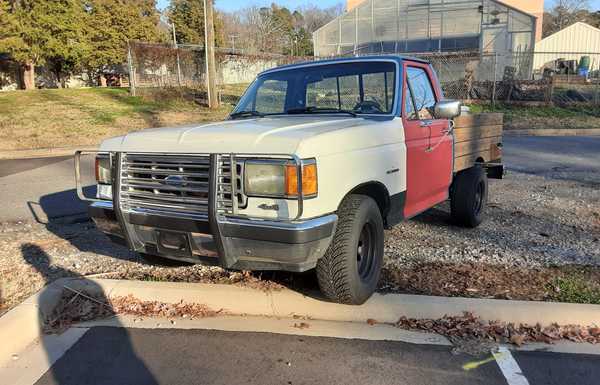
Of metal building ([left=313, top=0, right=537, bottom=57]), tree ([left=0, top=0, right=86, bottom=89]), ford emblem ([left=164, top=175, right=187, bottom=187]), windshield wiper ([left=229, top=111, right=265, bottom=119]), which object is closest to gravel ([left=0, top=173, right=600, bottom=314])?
ford emblem ([left=164, top=175, right=187, bottom=187])

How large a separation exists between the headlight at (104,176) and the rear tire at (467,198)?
3.76m

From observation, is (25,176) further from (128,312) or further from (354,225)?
(354,225)

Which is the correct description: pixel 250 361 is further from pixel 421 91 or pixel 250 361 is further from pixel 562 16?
pixel 562 16

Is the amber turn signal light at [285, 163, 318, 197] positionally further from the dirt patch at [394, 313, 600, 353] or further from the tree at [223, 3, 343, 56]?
the tree at [223, 3, 343, 56]

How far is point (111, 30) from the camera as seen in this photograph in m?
33.6

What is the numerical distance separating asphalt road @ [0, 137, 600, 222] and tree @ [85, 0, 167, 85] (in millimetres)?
22143

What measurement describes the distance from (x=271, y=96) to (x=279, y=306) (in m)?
2.17

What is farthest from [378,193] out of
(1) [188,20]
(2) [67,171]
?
(1) [188,20]

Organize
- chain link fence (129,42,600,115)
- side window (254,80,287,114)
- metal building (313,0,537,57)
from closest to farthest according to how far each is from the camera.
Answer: side window (254,80,287,114), chain link fence (129,42,600,115), metal building (313,0,537,57)

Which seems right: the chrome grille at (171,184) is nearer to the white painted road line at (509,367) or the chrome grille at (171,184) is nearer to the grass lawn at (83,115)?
the white painted road line at (509,367)

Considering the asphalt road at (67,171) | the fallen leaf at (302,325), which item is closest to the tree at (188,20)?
the asphalt road at (67,171)

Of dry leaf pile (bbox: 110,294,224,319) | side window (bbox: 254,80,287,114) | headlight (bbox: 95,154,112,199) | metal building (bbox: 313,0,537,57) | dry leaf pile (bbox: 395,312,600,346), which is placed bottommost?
dry leaf pile (bbox: 395,312,600,346)

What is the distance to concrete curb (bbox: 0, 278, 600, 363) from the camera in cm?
364

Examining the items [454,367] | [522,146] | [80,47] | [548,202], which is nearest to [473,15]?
[522,146]
